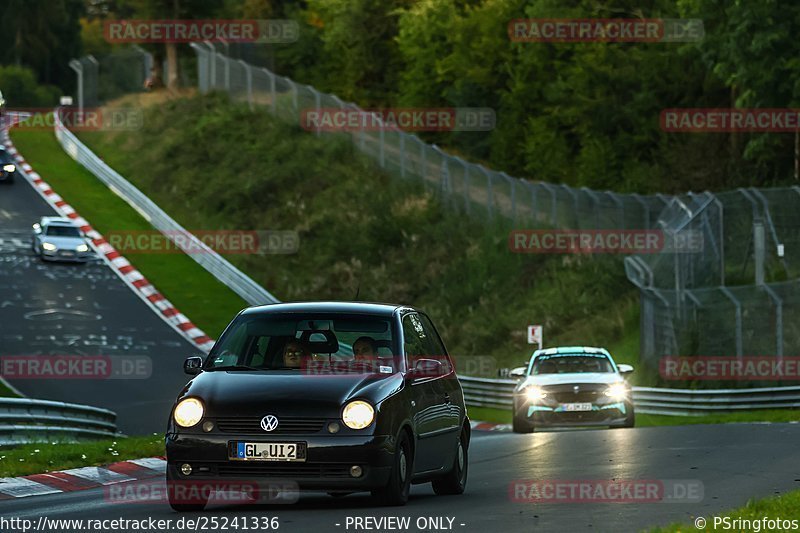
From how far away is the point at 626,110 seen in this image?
69938mm

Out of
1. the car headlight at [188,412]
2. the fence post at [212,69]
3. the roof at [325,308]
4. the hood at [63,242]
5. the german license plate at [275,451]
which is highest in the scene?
the fence post at [212,69]

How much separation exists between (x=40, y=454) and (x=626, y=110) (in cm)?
5478

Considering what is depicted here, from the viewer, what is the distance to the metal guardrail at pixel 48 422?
20.5 metres

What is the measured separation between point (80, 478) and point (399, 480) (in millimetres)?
5100

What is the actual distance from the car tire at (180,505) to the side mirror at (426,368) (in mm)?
1934

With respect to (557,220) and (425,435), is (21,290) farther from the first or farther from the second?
(425,435)

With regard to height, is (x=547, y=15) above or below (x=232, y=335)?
above

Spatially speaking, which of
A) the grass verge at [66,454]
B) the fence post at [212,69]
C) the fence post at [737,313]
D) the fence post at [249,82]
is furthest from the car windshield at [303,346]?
the fence post at [212,69]

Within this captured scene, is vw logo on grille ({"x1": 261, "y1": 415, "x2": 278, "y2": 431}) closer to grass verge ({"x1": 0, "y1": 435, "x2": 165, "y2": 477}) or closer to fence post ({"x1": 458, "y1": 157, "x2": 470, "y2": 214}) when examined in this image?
grass verge ({"x1": 0, "y1": 435, "x2": 165, "y2": 477})

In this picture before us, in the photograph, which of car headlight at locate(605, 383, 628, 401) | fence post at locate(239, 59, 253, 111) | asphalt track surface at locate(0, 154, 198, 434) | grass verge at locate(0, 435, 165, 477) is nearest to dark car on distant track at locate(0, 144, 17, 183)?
asphalt track surface at locate(0, 154, 198, 434)

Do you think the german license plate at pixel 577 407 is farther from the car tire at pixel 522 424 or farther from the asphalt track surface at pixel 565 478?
the asphalt track surface at pixel 565 478

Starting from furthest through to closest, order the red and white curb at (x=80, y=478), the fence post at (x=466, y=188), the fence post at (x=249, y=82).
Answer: the fence post at (x=249, y=82), the fence post at (x=466, y=188), the red and white curb at (x=80, y=478)

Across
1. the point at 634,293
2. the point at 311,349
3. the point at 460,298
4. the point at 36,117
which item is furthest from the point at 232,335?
the point at 36,117

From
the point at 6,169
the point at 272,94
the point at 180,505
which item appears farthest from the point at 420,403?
the point at 272,94
